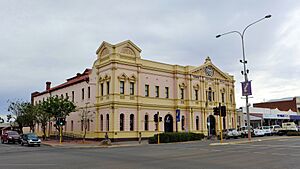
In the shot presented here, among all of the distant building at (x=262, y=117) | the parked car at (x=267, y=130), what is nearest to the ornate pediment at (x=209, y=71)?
the distant building at (x=262, y=117)

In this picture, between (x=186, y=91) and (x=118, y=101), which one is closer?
(x=118, y=101)

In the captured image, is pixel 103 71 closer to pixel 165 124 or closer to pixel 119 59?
pixel 119 59

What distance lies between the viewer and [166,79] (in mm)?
48812

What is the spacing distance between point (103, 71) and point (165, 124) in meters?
12.4

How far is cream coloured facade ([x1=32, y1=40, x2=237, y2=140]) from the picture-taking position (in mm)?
42438

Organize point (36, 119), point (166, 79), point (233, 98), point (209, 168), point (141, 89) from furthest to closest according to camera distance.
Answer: point (233, 98) < point (36, 119) < point (166, 79) < point (141, 89) < point (209, 168)

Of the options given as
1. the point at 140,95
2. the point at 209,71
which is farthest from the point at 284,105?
the point at 140,95

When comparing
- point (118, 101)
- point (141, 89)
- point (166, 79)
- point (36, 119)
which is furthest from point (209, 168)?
point (36, 119)

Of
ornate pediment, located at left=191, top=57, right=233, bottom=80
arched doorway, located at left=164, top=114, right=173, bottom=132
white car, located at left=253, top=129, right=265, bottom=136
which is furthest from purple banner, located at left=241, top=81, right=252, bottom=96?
white car, located at left=253, top=129, right=265, bottom=136

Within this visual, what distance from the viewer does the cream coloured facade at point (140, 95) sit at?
42.4 meters

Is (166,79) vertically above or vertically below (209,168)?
above

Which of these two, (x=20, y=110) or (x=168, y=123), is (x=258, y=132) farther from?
(x=20, y=110)

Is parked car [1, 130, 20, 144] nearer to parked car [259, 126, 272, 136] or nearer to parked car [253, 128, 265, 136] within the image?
parked car [253, 128, 265, 136]

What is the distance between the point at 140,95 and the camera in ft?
147
